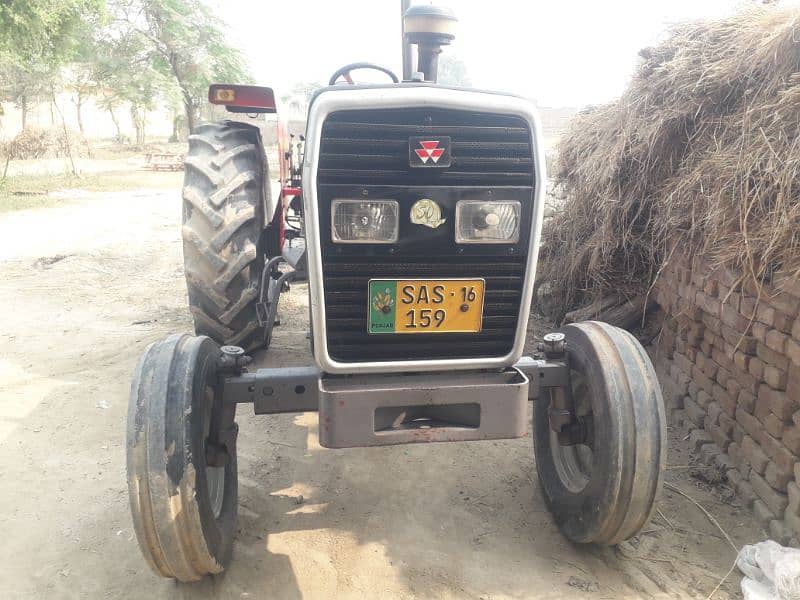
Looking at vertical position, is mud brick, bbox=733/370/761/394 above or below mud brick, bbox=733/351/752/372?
below

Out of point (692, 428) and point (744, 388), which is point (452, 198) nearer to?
point (744, 388)

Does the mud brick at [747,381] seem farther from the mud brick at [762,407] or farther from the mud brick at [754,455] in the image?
the mud brick at [754,455]

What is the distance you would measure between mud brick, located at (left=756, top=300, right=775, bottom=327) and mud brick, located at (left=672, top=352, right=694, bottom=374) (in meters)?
0.80

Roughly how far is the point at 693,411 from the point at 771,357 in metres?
0.86

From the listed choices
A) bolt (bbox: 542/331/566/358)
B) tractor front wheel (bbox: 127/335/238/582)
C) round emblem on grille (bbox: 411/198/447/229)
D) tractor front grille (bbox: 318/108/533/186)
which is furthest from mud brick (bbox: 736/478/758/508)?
tractor front wheel (bbox: 127/335/238/582)

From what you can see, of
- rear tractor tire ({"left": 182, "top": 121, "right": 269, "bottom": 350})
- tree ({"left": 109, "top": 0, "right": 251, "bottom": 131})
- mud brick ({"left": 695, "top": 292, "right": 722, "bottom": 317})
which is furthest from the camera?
tree ({"left": 109, "top": 0, "right": 251, "bottom": 131})

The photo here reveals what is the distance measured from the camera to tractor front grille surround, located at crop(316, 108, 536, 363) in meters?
2.17

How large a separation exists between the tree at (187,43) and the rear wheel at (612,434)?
24.1 metres

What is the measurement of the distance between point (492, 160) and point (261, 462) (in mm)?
2217

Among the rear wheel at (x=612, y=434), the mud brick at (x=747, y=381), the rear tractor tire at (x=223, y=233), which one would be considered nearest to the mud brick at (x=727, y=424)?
the mud brick at (x=747, y=381)

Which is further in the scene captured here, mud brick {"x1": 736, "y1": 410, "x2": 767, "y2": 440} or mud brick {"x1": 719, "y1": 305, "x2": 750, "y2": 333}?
mud brick {"x1": 719, "y1": 305, "x2": 750, "y2": 333}

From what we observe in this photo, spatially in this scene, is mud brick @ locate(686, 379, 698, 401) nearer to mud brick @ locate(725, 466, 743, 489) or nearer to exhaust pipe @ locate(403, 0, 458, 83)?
mud brick @ locate(725, 466, 743, 489)

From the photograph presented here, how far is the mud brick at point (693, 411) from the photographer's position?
3.62 metres

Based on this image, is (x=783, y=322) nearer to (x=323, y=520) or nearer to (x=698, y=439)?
(x=698, y=439)
